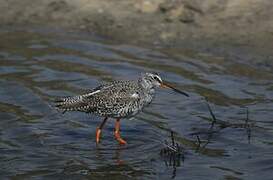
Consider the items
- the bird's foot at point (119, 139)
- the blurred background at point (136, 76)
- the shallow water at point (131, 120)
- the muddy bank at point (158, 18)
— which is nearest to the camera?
the shallow water at point (131, 120)

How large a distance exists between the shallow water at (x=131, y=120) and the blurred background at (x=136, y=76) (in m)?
0.02

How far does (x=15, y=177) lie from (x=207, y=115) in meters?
3.39

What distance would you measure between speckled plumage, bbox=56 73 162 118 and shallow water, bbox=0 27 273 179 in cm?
43

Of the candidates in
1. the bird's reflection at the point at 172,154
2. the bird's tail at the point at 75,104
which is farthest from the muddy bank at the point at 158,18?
the bird's reflection at the point at 172,154

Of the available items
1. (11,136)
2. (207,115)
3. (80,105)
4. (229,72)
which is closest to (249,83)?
(229,72)

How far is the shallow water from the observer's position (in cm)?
932

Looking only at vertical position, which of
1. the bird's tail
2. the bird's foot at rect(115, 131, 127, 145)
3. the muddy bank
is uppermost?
the muddy bank

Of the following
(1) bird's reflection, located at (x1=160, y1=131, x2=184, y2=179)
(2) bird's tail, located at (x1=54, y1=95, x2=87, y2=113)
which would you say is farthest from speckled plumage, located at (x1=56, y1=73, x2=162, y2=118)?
(1) bird's reflection, located at (x1=160, y1=131, x2=184, y2=179)

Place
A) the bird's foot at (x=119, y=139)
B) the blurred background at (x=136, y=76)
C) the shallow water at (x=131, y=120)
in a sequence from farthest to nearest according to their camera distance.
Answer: the bird's foot at (x=119, y=139) → the blurred background at (x=136, y=76) → the shallow water at (x=131, y=120)

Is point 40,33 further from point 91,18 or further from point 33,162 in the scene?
point 33,162

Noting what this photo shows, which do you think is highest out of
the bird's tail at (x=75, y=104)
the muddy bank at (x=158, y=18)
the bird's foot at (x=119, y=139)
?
the muddy bank at (x=158, y=18)

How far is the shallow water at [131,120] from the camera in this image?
30.6 feet

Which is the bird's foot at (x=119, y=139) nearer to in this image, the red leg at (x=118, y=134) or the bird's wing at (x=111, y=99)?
the red leg at (x=118, y=134)

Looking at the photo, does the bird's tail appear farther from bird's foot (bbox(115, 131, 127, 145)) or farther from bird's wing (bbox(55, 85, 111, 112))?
bird's foot (bbox(115, 131, 127, 145))
